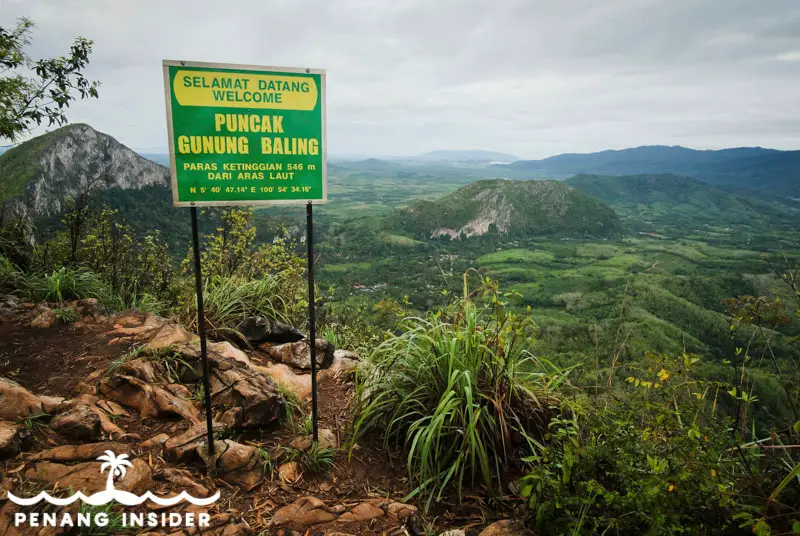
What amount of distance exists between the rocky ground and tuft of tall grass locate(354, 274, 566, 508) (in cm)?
25

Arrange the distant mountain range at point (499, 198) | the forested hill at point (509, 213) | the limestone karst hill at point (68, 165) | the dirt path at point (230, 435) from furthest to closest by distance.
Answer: the forested hill at point (509, 213) < the distant mountain range at point (499, 198) < the limestone karst hill at point (68, 165) < the dirt path at point (230, 435)

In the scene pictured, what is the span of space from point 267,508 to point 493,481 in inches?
61.7

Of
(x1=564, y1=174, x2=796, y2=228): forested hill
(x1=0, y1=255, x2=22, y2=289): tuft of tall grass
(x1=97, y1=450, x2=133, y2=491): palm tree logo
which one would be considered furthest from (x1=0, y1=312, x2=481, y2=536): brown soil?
(x1=564, y1=174, x2=796, y2=228): forested hill

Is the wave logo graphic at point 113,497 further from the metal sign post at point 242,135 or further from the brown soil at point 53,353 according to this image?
the brown soil at point 53,353

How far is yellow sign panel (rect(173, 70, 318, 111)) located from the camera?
257cm

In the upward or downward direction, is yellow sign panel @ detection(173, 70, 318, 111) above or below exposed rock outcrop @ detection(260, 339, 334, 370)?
above

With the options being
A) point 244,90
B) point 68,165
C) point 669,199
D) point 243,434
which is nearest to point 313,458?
point 243,434

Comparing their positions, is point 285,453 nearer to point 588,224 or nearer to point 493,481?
point 493,481

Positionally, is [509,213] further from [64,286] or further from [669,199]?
[64,286]

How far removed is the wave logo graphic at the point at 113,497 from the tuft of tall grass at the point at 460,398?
1183 mm

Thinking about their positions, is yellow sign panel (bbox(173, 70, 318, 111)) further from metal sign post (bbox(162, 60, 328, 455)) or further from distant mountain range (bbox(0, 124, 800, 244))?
distant mountain range (bbox(0, 124, 800, 244))
